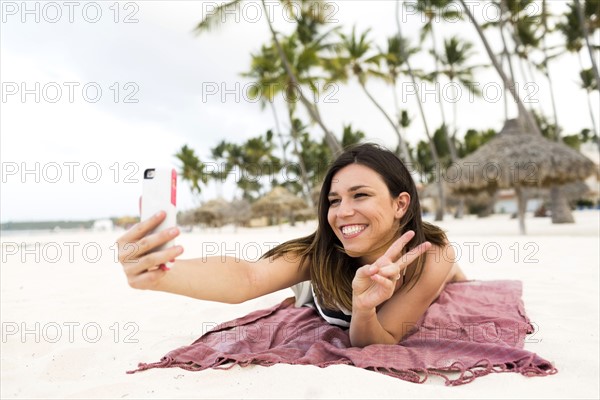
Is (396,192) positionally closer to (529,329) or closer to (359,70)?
(529,329)

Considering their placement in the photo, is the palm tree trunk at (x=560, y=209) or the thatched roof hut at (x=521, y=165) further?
the palm tree trunk at (x=560, y=209)

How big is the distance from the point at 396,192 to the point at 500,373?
2.66ft

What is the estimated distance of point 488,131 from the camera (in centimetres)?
3384

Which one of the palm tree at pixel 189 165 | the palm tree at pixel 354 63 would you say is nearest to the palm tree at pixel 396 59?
the palm tree at pixel 354 63

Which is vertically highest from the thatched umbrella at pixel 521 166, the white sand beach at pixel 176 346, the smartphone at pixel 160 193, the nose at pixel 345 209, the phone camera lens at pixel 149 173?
the thatched umbrella at pixel 521 166

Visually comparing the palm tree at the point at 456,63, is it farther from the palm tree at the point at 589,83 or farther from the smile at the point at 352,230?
the smile at the point at 352,230

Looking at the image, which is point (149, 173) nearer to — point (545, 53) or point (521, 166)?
point (521, 166)

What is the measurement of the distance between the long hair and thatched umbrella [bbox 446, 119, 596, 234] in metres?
8.96

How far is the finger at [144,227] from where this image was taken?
1172 mm

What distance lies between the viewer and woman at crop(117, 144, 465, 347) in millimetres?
1591

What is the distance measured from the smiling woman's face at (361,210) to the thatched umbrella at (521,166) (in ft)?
30.1

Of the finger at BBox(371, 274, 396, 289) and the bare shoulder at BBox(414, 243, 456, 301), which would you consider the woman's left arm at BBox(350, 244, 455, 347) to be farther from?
the finger at BBox(371, 274, 396, 289)

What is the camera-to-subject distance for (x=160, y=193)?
118 centimetres

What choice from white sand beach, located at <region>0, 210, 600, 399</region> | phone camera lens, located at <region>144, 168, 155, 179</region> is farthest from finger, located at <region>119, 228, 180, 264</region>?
white sand beach, located at <region>0, 210, 600, 399</region>
